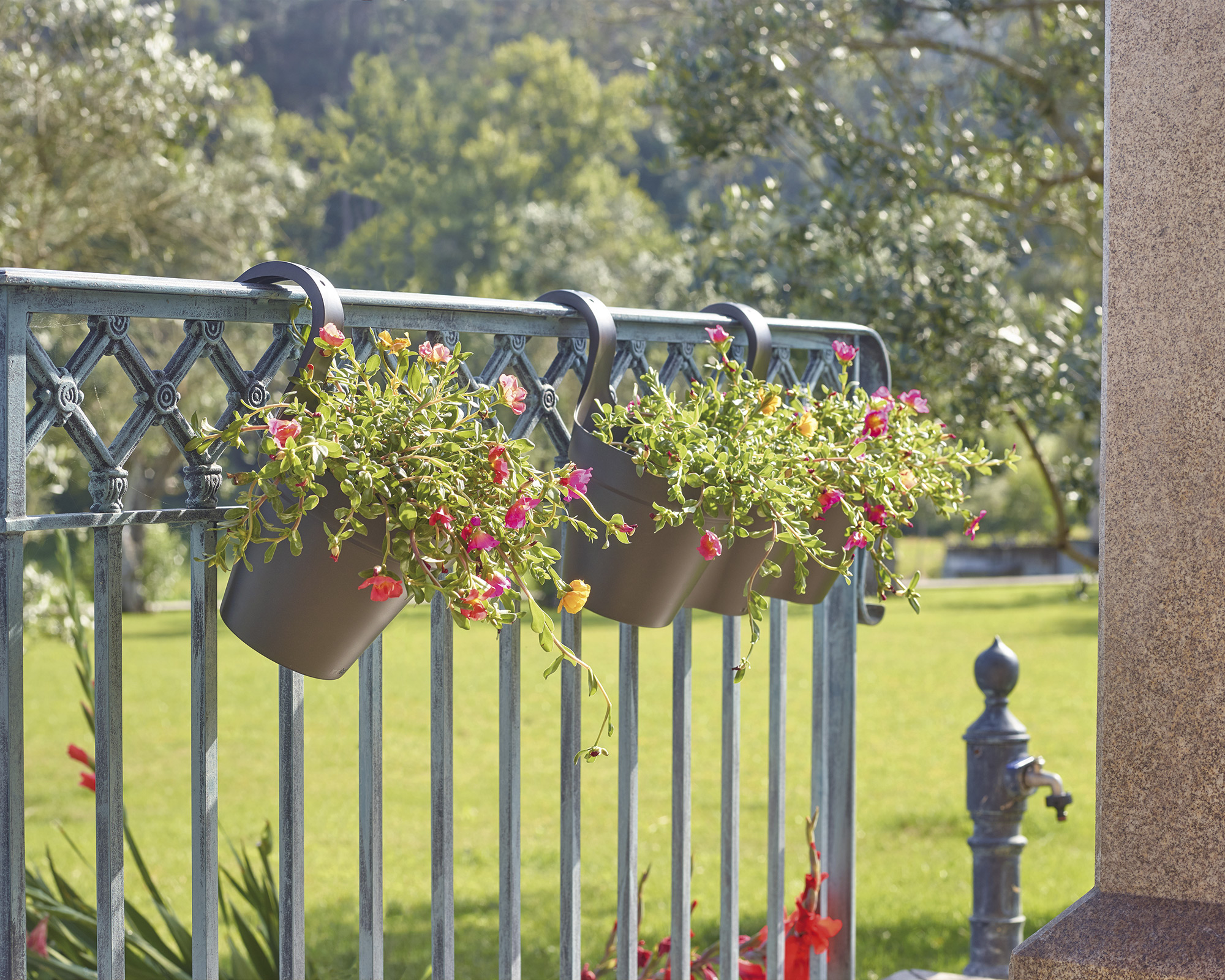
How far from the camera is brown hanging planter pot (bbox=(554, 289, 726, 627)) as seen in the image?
5.03ft

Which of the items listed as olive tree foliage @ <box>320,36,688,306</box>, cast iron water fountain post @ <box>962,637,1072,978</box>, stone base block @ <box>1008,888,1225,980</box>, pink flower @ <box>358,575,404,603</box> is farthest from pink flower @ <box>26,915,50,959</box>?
olive tree foliage @ <box>320,36,688,306</box>

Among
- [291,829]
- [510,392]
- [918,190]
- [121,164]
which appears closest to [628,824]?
[291,829]

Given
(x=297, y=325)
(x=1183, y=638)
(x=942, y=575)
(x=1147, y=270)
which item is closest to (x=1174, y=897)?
(x=1183, y=638)

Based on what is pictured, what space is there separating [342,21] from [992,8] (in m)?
8.45

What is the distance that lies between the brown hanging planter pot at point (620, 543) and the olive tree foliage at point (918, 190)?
9.19ft

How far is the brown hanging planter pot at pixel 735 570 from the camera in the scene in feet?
5.65

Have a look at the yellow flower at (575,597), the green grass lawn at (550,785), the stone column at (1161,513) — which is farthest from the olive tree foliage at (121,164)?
the stone column at (1161,513)

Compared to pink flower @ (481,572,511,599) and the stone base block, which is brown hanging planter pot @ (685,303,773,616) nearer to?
pink flower @ (481,572,511,599)

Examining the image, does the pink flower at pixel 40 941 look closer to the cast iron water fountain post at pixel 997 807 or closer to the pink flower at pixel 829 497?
the pink flower at pixel 829 497

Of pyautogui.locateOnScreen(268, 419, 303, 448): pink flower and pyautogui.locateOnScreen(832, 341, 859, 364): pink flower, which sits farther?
pyautogui.locateOnScreen(832, 341, 859, 364): pink flower

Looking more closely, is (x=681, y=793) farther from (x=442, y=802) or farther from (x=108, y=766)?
(x=108, y=766)

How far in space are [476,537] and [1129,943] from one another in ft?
3.56

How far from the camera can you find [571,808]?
171 centimetres

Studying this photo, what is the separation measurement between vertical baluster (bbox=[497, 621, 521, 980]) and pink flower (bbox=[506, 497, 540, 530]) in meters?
0.39
